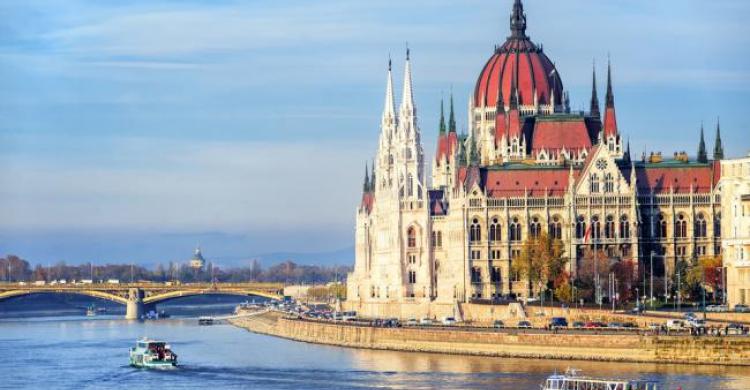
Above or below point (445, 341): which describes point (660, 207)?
above

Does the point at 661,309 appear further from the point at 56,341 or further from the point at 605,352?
the point at 56,341

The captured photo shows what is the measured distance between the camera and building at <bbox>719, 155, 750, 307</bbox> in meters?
162

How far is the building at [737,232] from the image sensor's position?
162m

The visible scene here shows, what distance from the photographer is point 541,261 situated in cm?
18988

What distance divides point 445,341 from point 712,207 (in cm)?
4275

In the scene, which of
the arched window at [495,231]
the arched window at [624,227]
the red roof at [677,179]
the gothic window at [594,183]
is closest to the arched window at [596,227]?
the arched window at [624,227]

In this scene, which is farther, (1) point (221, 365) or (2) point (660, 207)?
(2) point (660, 207)

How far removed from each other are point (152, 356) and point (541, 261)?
147 feet

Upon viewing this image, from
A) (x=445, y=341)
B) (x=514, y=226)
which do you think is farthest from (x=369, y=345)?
(x=514, y=226)

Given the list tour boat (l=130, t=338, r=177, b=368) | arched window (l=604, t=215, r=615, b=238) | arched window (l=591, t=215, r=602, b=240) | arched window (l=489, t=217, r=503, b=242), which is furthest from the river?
arched window (l=604, t=215, r=615, b=238)

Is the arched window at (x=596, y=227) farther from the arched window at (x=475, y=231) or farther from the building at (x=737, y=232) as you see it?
the building at (x=737, y=232)

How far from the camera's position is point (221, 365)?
158 meters

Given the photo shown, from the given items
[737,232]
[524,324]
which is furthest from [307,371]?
[737,232]

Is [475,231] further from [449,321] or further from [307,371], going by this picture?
[307,371]
